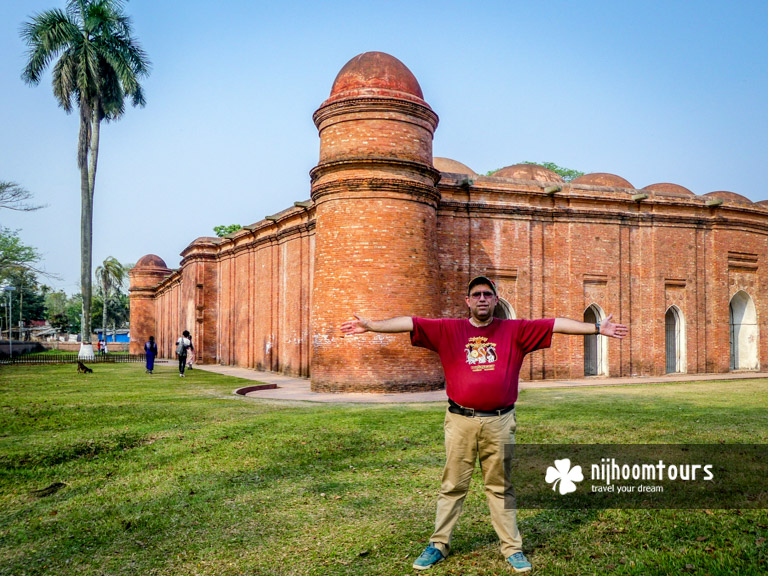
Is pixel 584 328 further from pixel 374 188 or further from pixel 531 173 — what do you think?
pixel 531 173

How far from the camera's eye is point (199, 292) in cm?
3102

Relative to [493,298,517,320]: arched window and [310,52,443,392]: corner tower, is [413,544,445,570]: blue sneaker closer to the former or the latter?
[310,52,443,392]: corner tower

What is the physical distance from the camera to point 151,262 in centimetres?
5078

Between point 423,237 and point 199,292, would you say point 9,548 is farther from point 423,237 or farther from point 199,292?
point 199,292

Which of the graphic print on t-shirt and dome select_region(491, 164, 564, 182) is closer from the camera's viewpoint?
the graphic print on t-shirt

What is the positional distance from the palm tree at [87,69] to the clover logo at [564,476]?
26.0m

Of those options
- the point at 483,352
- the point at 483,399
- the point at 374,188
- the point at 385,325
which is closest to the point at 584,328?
the point at 483,352

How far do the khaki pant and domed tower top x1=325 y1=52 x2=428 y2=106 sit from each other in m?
13.3

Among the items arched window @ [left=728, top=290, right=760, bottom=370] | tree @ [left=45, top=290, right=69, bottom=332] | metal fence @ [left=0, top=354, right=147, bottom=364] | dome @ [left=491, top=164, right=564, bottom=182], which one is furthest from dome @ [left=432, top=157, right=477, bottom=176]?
tree @ [left=45, top=290, right=69, bottom=332]

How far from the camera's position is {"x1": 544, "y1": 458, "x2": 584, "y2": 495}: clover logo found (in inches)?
236

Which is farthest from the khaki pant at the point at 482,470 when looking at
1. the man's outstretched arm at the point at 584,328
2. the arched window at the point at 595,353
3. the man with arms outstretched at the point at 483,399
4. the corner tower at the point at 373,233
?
the arched window at the point at 595,353

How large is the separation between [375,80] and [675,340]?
14.6 metres

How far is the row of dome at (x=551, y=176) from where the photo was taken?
2320cm

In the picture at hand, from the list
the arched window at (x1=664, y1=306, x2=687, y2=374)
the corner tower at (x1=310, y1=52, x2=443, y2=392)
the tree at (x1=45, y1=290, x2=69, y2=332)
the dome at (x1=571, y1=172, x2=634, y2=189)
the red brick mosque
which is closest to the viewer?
the corner tower at (x1=310, y1=52, x2=443, y2=392)
